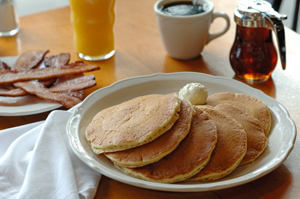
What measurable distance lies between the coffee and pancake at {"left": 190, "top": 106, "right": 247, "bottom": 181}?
0.61 meters

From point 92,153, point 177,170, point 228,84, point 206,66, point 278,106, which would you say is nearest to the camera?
point 177,170

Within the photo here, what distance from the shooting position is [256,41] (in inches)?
50.5

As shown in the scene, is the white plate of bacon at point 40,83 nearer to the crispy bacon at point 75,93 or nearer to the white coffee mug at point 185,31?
the crispy bacon at point 75,93

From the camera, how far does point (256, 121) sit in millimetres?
983

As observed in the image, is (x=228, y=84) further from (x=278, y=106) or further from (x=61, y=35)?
(x=61, y=35)

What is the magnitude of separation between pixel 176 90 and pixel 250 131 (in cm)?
37

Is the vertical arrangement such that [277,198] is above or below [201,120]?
below

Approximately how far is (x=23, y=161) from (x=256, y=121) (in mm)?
582

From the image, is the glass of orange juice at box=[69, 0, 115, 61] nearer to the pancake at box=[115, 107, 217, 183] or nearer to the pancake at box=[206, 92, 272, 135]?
the pancake at box=[206, 92, 272, 135]

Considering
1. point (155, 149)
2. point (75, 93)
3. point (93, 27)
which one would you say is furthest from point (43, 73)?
point (155, 149)

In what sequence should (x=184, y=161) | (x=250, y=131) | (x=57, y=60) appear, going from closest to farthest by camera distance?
(x=184, y=161) → (x=250, y=131) → (x=57, y=60)

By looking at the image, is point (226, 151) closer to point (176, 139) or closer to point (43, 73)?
point (176, 139)

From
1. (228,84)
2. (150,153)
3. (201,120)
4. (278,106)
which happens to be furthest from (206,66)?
(150,153)

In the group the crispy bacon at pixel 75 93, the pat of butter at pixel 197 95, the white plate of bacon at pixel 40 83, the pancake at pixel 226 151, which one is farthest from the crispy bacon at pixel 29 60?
the pancake at pixel 226 151
